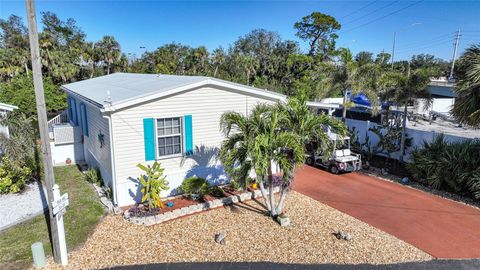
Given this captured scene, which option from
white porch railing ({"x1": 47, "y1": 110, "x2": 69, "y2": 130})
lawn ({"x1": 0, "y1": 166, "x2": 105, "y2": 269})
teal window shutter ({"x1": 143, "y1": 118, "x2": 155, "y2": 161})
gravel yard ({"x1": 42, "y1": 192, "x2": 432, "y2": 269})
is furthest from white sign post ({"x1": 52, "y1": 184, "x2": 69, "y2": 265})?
white porch railing ({"x1": 47, "y1": 110, "x2": 69, "y2": 130})

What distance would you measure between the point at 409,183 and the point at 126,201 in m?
10.4

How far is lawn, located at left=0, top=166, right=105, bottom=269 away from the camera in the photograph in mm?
Result: 6672

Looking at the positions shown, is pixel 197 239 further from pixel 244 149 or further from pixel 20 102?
pixel 20 102

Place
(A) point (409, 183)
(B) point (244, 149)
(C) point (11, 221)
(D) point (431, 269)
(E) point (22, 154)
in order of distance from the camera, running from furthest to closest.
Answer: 1. (A) point (409, 183)
2. (E) point (22, 154)
3. (C) point (11, 221)
4. (B) point (244, 149)
5. (D) point (431, 269)

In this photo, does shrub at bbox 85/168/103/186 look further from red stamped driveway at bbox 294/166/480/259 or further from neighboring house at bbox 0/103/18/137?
red stamped driveway at bbox 294/166/480/259

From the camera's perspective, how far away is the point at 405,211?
9117 mm

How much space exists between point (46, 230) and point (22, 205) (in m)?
2.44

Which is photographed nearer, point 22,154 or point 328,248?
point 328,248

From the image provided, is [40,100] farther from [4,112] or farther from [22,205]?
[4,112]

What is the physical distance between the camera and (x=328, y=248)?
6.93 m

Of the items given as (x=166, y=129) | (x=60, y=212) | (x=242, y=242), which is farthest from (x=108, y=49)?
(x=242, y=242)

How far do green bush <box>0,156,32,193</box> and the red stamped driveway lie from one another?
980 cm

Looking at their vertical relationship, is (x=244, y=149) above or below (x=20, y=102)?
below

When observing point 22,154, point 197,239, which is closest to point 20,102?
point 22,154
